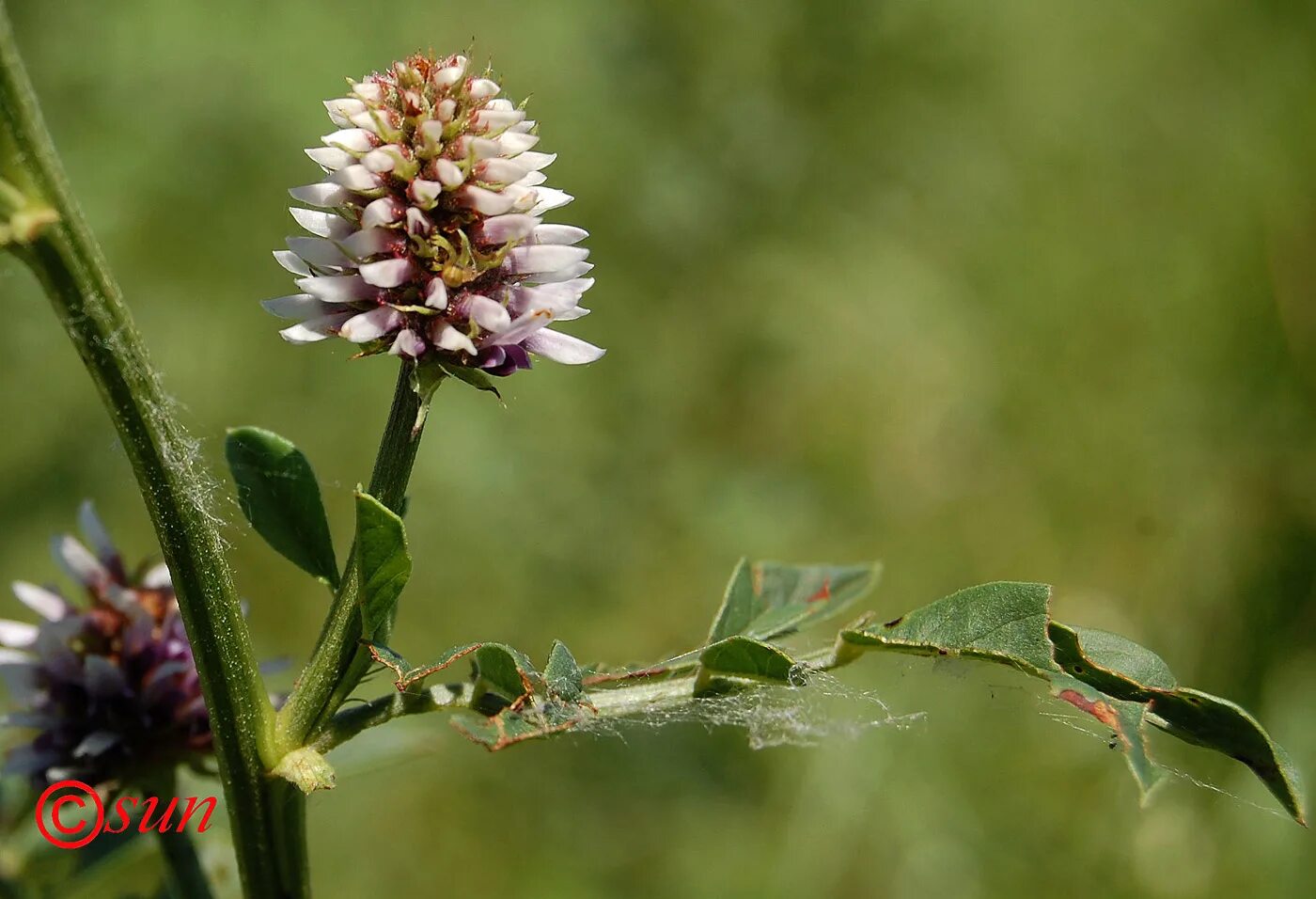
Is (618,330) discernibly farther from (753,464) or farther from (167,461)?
(167,461)

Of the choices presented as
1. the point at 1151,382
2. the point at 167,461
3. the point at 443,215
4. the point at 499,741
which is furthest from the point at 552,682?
the point at 1151,382

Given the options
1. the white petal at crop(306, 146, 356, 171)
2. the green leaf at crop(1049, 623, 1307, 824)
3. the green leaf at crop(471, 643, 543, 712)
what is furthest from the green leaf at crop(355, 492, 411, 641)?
the green leaf at crop(1049, 623, 1307, 824)

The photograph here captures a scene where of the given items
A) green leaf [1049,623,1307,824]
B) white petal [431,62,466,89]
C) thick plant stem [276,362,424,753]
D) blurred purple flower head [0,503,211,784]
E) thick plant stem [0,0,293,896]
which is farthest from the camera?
blurred purple flower head [0,503,211,784]

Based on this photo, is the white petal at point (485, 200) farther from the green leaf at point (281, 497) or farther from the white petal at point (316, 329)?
the green leaf at point (281, 497)

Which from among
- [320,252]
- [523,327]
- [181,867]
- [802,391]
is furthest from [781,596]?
[802,391]

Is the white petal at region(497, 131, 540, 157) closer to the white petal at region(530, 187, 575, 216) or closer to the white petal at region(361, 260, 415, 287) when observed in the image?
the white petal at region(530, 187, 575, 216)

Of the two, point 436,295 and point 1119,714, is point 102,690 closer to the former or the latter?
point 436,295
